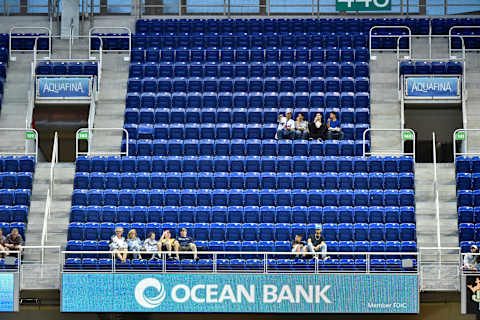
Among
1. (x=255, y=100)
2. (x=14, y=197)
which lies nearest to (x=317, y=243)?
(x=255, y=100)

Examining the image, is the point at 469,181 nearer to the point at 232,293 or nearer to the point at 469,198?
the point at 469,198

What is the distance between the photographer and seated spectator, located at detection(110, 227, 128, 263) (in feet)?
65.3

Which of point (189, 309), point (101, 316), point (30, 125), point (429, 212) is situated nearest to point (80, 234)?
point (101, 316)

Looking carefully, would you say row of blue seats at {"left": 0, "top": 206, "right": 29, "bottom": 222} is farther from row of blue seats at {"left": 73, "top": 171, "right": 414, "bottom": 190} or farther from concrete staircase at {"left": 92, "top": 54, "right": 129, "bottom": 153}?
concrete staircase at {"left": 92, "top": 54, "right": 129, "bottom": 153}

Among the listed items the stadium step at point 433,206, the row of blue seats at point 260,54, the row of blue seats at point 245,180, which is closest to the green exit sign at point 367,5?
the row of blue seats at point 260,54

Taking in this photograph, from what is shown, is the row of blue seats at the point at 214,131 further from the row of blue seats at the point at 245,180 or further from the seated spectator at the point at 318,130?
the row of blue seats at the point at 245,180

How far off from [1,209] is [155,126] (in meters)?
4.53

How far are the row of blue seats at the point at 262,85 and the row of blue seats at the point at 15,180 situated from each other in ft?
14.9

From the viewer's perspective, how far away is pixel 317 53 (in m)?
26.7

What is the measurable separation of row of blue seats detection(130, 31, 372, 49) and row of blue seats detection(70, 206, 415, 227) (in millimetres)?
6965

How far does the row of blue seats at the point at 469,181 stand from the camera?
22.4 meters

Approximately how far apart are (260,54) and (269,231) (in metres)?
7.13

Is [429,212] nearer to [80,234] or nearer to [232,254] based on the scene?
[232,254]

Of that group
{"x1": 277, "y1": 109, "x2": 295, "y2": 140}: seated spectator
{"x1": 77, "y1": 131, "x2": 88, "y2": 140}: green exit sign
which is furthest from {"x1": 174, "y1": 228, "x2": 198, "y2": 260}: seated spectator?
{"x1": 77, "y1": 131, "x2": 88, "y2": 140}: green exit sign
